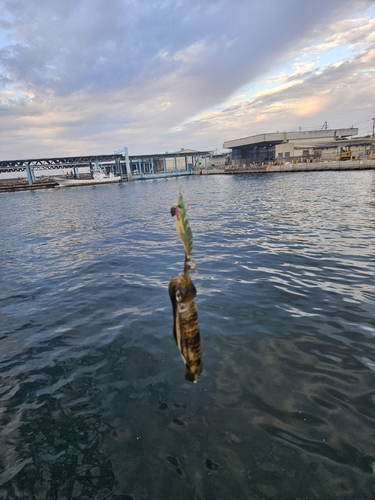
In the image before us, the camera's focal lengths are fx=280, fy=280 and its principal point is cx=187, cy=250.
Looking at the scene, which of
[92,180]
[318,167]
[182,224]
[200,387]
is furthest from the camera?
[92,180]

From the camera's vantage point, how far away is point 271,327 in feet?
18.7

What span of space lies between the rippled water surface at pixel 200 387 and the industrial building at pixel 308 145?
91.1 metres

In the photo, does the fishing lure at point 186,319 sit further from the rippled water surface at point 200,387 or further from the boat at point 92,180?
the boat at point 92,180

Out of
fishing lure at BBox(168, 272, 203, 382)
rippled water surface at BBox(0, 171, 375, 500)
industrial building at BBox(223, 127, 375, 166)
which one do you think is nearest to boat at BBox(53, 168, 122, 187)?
industrial building at BBox(223, 127, 375, 166)

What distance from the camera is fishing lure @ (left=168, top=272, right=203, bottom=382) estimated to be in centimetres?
210

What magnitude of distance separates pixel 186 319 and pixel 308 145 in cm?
11102

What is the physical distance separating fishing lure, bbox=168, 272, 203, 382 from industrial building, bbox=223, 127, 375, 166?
314 feet

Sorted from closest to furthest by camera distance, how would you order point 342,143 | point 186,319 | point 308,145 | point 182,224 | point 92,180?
1. point 182,224
2. point 186,319
3. point 342,143
4. point 308,145
5. point 92,180

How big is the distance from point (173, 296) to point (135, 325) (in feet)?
14.5

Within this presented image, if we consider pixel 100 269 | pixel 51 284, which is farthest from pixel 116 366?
pixel 100 269

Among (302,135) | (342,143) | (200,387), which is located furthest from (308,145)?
(200,387)

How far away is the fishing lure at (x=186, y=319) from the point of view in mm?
2100

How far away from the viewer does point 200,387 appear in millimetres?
4309

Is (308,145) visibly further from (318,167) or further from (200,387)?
(200,387)
